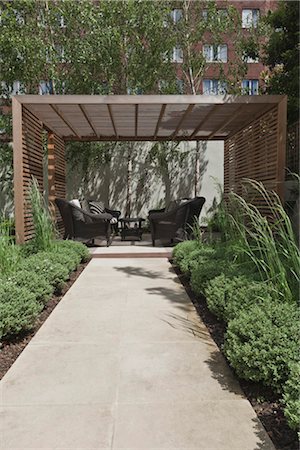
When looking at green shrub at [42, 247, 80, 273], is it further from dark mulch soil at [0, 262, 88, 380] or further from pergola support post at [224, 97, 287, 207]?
pergola support post at [224, 97, 287, 207]

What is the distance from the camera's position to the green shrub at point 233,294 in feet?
8.52

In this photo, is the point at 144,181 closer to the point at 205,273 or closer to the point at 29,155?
the point at 29,155

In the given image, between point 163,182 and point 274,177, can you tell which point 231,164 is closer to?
point 163,182

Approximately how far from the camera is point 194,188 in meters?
11.2

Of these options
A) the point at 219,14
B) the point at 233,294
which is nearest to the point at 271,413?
the point at 233,294

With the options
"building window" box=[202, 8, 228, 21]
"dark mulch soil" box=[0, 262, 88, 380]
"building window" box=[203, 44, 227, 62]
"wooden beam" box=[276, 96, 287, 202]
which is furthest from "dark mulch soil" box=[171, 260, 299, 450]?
"building window" box=[203, 44, 227, 62]

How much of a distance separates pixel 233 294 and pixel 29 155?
4994 mm

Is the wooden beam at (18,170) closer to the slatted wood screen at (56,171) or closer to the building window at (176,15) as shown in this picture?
the slatted wood screen at (56,171)

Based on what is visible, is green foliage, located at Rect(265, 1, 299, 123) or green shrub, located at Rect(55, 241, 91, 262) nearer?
green shrub, located at Rect(55, 241, 91, 262)

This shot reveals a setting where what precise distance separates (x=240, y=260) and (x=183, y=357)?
1.63 metres

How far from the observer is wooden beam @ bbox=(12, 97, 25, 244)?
229 inches

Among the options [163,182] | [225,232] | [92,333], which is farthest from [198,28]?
[92,333]

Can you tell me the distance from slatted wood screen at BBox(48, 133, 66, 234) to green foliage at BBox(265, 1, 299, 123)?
5.02m

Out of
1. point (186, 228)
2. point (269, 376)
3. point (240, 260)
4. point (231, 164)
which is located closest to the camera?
point (269, 376)
